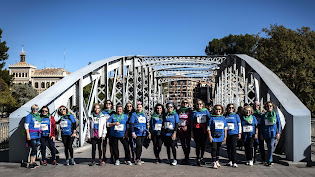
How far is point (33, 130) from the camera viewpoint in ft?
25.7

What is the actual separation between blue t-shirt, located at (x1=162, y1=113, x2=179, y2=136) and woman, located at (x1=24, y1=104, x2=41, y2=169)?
293cm

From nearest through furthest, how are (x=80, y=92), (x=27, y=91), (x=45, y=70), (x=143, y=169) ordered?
(x=143, y=169) < (x=80, y=92) < (x=27, y=91) < (x=45, y=70)

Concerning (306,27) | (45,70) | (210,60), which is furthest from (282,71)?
(45,70)

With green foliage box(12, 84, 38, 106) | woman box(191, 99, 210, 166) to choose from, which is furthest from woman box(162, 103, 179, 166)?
green foliage box(12, 84, 38, 106)

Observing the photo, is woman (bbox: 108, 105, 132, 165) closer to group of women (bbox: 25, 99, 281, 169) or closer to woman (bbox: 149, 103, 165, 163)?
group of women (bbox: 25, 99, 281, 169)

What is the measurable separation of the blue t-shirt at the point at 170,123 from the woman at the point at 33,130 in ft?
9.62

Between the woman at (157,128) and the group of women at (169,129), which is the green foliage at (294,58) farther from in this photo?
the woman at (157,128)

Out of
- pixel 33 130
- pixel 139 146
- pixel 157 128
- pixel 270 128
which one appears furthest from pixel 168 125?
pixel 33 130

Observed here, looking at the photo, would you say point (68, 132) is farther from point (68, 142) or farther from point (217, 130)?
point (217, 130)

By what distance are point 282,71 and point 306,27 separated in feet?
13.3

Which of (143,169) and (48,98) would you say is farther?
(48,98)

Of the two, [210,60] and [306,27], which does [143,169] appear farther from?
[306,27]

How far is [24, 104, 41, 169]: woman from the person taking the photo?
25.3 feet

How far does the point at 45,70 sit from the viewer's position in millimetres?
107000
